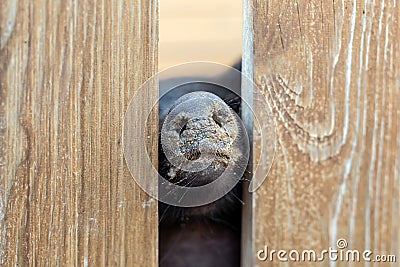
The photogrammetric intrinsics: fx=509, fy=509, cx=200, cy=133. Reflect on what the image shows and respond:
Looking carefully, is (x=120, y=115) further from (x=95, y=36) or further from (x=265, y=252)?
(x=265, y=252)

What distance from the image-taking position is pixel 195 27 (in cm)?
192

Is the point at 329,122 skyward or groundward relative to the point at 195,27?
groundward

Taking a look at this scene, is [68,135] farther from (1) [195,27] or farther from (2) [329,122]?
(1) [195,27]

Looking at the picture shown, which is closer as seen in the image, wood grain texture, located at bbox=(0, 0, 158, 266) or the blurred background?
wood grain texture, located at bbox=(0, 0, 158, 266)

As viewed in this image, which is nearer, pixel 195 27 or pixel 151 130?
pixel 151 130

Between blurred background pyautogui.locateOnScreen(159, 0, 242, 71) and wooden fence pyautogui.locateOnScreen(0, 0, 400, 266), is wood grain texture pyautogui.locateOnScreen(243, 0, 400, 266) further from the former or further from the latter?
blurred background pyautogui.locateOnScreen(159, 0, 242, 71)

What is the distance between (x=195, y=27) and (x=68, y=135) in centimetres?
119

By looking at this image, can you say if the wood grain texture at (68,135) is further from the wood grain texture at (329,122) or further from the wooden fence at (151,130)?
the wood grain texture at (329,122)

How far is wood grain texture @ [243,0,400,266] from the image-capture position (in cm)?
83

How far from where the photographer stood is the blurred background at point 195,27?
5.39 feet

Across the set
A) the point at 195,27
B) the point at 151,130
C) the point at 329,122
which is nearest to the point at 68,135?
the point at 151,130

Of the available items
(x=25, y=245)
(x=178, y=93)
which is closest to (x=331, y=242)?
(x=178, y=93)

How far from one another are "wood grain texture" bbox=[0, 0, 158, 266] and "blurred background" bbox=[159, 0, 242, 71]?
0.72 metres

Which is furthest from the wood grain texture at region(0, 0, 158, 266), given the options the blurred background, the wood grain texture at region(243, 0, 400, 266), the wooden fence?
the blurred background
